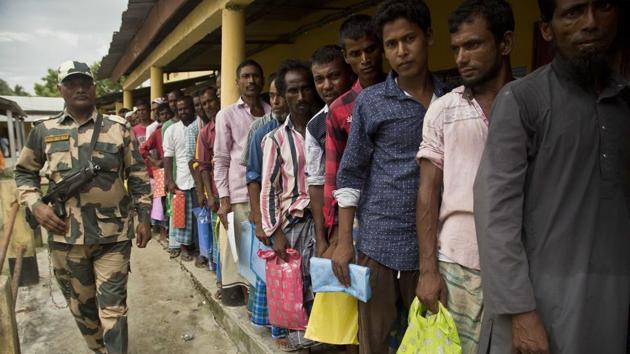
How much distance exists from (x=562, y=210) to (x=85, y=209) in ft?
9.13

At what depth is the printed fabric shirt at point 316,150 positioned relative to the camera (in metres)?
2.54

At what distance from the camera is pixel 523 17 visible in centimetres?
414

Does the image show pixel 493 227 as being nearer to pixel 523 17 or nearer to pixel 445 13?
pixel 523 17

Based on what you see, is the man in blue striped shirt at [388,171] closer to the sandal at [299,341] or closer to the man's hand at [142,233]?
the sandal at [299,341]

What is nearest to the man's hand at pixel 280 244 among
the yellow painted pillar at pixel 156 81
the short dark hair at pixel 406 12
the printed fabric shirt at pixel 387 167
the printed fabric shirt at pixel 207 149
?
the printed fabric shirt at pixel 387 167

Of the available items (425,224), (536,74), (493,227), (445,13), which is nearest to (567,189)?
(493,227)

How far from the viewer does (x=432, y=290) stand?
71.4 inches

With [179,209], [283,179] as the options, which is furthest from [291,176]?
[179,209]

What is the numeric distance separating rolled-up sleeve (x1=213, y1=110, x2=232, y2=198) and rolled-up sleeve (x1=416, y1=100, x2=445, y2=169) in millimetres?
2303

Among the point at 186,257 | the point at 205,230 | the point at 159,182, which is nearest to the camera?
the point at 205,230

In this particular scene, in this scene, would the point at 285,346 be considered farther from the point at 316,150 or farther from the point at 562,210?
the point at 562,210

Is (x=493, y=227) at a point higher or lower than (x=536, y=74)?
lower

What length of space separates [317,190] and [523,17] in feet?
9.44

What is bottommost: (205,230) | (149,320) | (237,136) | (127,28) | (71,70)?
(149,320)
